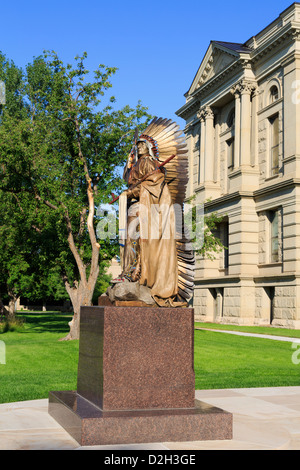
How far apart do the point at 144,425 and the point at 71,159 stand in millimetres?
20101

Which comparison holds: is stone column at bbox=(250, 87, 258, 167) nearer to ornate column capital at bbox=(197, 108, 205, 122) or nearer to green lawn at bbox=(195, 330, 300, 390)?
ornate column capital at bbox=(197, 108, 205, 122)

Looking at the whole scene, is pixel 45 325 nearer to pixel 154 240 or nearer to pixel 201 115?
pixel 201 115

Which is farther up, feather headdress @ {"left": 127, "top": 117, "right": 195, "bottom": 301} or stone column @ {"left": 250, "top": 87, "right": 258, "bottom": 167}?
stone column @ {"left": 250, "top": 87, "right": 258, "bottom": 167}

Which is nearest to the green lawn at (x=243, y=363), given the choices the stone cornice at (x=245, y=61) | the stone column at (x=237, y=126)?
the stone column at (x=237, y=126)

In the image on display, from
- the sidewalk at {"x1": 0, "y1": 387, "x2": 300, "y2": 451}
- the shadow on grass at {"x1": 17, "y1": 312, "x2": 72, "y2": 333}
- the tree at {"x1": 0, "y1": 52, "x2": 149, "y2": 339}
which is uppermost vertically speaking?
the tree at {"x1": 0, "y1": 52, "x2": 149, "y2": 339}

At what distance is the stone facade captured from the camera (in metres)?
33.0

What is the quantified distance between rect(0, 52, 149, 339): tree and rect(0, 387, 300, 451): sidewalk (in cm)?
1462

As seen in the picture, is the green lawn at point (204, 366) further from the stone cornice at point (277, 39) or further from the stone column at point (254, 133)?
the stone cornice at point (277, 39)

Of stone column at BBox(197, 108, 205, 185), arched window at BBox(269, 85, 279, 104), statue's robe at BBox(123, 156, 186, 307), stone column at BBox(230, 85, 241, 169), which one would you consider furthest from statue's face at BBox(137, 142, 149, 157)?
stone column at BBox(197, 108, 205, 185)

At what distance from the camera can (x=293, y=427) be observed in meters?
7.82

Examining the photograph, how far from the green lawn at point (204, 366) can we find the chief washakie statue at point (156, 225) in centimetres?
443

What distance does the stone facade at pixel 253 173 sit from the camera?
3300 centimetres

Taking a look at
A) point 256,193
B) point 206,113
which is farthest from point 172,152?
point 206,113

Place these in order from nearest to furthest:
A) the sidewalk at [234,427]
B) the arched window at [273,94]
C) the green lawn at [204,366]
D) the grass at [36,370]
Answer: the sidewalk at [234,427] < the grass at [36,370] < the green lawn at [204,366] < the arched window at [273,94]
